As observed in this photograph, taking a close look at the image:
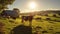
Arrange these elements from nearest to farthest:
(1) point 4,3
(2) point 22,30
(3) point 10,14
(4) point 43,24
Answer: (2) point 22,30, (4) point 43,24, (1) point 4,3, (3) point 10,14

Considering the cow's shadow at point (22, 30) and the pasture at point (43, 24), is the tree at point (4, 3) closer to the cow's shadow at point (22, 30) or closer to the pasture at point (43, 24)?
the pasture at point (43, 24)

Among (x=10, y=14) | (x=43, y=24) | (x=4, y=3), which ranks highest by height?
(x=4, y=3)

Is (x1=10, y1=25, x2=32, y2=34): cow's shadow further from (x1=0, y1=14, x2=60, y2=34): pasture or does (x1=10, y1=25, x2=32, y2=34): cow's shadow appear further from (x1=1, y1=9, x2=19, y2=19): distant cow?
(x1=1, y1=9, x2=19, y2=19): distant cow

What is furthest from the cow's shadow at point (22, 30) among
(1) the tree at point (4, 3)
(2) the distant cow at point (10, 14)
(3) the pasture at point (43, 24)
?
(1) the tree at point (4, 3)

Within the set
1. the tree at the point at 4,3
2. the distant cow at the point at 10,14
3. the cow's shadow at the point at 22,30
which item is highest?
the tree at the point at 4,3

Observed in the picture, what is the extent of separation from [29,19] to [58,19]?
2190 millimetres

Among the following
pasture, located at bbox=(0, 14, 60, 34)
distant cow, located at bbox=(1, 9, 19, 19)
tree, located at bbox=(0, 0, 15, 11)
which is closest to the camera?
pasture, located at bbox=(0, 14, 60, 34)

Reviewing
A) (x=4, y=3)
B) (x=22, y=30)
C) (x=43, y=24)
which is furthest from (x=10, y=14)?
(x=22, y=30)

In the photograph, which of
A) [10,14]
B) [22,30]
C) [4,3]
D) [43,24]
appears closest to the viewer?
[22,30]

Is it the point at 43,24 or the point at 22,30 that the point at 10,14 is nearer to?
the point at 43,24

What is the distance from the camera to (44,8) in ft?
34.0

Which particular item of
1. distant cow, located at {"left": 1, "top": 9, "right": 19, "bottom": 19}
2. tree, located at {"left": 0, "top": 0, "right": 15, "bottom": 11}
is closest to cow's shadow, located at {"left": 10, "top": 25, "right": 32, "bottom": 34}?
distant cow, located at {"left": 1, "top": 9, "right": 19, "bottom": 19}

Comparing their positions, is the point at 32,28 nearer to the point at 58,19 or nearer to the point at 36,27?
the point at 36,27

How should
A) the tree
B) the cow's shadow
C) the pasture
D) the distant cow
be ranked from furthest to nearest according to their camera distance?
the distant cow < the tree < the pasture < the cow's shadow
